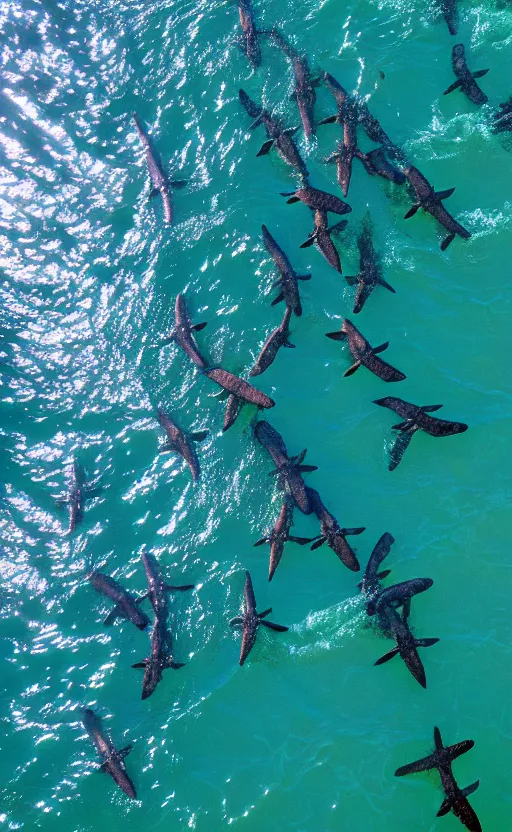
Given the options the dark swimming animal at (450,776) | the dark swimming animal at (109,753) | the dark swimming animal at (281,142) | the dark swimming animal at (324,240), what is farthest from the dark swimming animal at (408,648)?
the dark swimming animal at (281,142)

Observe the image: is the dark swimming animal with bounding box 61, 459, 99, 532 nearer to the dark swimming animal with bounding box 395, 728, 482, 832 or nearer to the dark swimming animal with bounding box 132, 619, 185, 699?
the dark swimming animal with bounding box 132, 619, 185, 699

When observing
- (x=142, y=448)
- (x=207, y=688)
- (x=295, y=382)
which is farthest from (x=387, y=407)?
(x=207, y=688)

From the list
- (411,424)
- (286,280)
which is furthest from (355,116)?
(411,424)

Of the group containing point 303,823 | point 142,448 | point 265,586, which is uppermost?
point 142,448

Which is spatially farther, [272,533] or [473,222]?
[473,222]

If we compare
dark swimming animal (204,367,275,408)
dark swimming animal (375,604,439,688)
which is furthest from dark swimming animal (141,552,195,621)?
dark swimming animal (375,604,439,688)

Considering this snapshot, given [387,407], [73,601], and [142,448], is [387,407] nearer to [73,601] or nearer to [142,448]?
[142,448]
